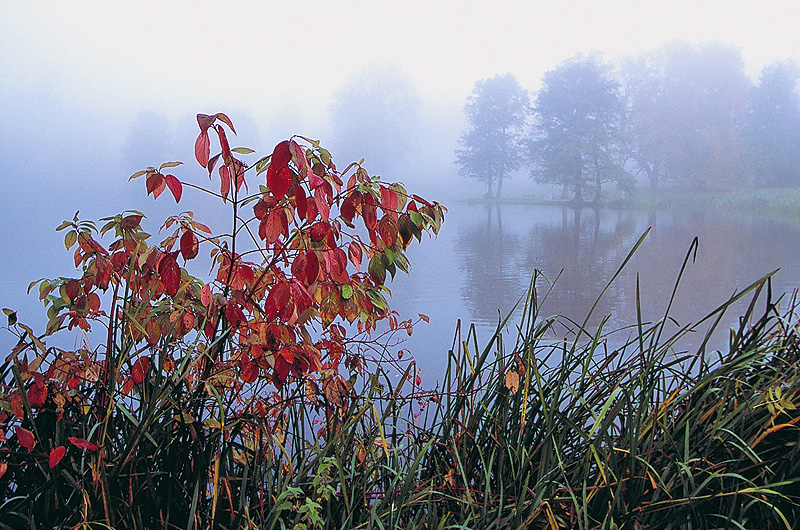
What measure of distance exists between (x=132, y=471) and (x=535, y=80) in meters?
3.35

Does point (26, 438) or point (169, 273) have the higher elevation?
point (169, 273)

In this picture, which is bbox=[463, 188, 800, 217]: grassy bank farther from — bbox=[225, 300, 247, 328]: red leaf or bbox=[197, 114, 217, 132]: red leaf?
bbox=[197, 114, 217, 132]: red leaf

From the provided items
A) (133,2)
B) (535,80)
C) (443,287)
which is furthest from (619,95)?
(133,2)

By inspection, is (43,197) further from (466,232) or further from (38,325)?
(466,232)

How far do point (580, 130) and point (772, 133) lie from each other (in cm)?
141

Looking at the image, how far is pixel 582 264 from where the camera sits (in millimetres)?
3420

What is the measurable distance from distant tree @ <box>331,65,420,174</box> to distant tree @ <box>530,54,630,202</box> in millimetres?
1001

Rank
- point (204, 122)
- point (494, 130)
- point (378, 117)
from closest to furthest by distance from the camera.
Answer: point (204, 122)
point (378, 117)
point (494, 130)

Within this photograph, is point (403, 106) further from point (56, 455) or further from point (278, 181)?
point (56, 455)

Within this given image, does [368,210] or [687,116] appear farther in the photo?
[687,116]

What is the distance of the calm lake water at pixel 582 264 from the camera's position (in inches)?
114

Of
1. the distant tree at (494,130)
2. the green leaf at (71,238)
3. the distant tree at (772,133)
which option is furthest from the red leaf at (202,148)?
the distant tree at (772,133)

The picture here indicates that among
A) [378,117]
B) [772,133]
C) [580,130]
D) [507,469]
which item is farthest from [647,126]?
[507,469]

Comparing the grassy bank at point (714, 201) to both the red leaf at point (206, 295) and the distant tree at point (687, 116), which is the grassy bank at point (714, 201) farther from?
the red leaf at point (206, 295)
